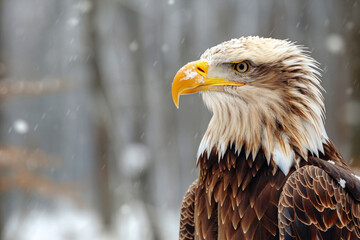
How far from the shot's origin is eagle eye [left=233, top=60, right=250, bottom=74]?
1.96 m

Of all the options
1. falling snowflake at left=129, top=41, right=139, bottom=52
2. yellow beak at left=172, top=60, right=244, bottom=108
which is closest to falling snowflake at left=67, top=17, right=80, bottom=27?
falling snowflake at left=129, top=41, right=139, bottom=52

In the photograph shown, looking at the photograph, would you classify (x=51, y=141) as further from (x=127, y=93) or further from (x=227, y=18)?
(x=227, y=18)

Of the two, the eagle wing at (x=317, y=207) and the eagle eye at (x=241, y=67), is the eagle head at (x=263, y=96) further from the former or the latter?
the eagle wing at (x=317, y=207)

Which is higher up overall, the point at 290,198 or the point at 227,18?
the point at 227,18

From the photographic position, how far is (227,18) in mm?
8625

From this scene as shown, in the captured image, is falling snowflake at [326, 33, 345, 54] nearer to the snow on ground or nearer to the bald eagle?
the bald eagle

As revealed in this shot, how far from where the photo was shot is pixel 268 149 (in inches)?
75.2

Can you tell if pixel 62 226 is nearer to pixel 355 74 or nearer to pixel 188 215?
pixel 355 74

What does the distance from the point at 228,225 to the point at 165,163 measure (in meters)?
9.73

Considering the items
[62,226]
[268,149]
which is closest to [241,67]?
[268,149]

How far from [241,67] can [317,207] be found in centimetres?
73

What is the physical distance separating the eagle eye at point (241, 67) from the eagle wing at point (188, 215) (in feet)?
2.40

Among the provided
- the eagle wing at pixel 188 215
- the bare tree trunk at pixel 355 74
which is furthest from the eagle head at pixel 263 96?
the bare tree trunk at pixel 355 74

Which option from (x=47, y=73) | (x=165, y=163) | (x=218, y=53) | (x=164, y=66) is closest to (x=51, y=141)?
(x=47, y=73)
